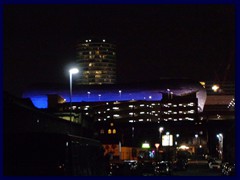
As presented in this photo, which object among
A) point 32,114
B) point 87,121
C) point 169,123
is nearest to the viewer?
point 32,114

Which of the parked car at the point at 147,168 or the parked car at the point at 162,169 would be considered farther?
the parked car at the point at 147,168

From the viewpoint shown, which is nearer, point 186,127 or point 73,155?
point 73,155

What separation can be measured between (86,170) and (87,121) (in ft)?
213

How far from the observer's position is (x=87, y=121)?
9450 centimetres

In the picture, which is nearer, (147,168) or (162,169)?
(162,169)

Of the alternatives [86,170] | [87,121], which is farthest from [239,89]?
[87,121]

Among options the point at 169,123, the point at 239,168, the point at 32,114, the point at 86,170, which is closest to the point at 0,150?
the point at 239,168

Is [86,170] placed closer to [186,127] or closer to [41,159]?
[41,159]

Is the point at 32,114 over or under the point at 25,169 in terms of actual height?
over

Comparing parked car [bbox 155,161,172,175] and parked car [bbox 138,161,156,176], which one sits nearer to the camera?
parked car [bbox 155,161,172,175]

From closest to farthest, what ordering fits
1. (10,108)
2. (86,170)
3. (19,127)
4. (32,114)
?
1. (86,170)
2. (10,108)
3. (19,127)
4. (32,114)

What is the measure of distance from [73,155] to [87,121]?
69.2 metres

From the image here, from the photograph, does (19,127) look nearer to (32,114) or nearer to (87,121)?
(32,114)

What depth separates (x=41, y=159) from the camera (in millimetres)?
24172
